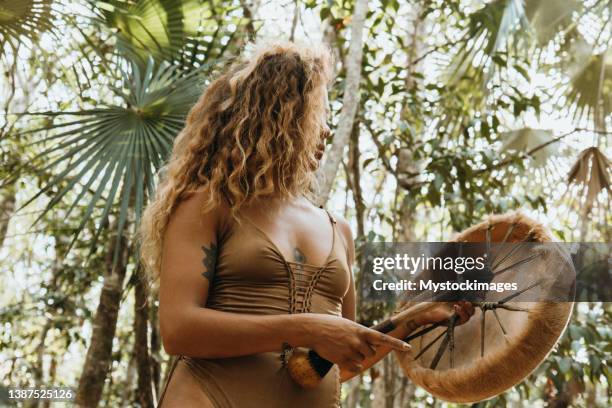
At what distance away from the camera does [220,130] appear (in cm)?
148

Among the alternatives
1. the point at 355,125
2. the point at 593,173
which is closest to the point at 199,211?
the point at 593,173

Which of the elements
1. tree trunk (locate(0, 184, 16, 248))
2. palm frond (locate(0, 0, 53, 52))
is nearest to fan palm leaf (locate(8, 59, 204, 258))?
palm frond (locate(0, 0, 53, 52))

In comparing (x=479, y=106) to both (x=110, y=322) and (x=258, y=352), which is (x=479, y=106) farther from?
(x=258, y=352)

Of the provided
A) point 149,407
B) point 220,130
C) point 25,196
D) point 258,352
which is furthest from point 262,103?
point 25,196

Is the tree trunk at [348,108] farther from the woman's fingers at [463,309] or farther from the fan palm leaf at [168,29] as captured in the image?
the woman's fingers at [463,309]

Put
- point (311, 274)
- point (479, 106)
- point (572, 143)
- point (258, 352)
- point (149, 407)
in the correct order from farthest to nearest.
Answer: point (572, 143), point (479, 106), point (149, 407), point (311, 274), point (258, 352)

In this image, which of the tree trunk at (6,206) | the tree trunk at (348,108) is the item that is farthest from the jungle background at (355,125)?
the tree trunk at (6,206)

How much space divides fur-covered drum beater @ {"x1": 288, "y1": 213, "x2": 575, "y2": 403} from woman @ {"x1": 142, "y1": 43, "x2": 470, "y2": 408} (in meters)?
0.13

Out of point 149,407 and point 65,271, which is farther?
point 65,271

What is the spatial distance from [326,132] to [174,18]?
8.90ft

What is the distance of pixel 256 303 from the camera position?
1.31m

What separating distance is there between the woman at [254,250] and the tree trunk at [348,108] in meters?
1.47

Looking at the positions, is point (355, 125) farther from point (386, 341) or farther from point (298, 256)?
point (386, 341)

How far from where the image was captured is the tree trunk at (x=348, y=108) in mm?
3236
